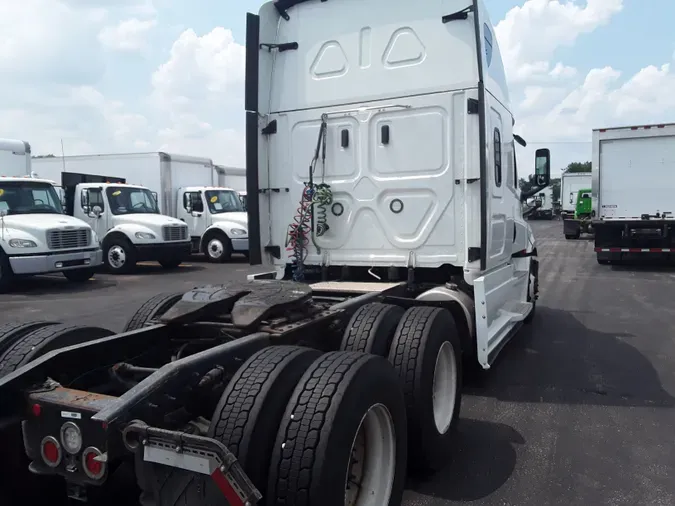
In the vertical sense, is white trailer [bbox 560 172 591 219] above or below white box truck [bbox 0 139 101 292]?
above

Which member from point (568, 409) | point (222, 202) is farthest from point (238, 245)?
point (568, 409)

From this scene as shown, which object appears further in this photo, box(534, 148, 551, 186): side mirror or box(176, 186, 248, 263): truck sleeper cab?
box(176, 186, 248, 263): truck sleeper cab

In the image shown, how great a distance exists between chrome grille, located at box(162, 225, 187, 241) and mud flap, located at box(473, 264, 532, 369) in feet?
35.5

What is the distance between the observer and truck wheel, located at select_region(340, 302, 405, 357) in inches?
151

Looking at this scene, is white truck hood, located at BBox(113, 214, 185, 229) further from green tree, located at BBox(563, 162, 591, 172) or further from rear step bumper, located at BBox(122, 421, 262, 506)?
green tree, located at BBox(563, 162, 591, 172)

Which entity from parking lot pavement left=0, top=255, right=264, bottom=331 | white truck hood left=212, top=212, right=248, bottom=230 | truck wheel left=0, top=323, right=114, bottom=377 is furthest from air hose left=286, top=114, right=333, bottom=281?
white truck hood left=212, top=212, right=248, bottom=230

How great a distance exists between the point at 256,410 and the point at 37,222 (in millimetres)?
11608

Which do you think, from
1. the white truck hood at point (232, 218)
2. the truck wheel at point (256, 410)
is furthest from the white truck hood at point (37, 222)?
the truck wheel at point (256, 410)

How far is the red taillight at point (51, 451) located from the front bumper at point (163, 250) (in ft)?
43.7

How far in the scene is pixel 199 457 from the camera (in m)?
2.05

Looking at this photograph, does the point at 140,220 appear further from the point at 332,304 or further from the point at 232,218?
the point at 332,304

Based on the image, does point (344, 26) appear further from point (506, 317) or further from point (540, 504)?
point (540, 504)

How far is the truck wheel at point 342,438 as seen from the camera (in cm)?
232

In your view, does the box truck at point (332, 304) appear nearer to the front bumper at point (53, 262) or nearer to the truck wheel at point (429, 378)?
the truck wheel at point (429, 378)
